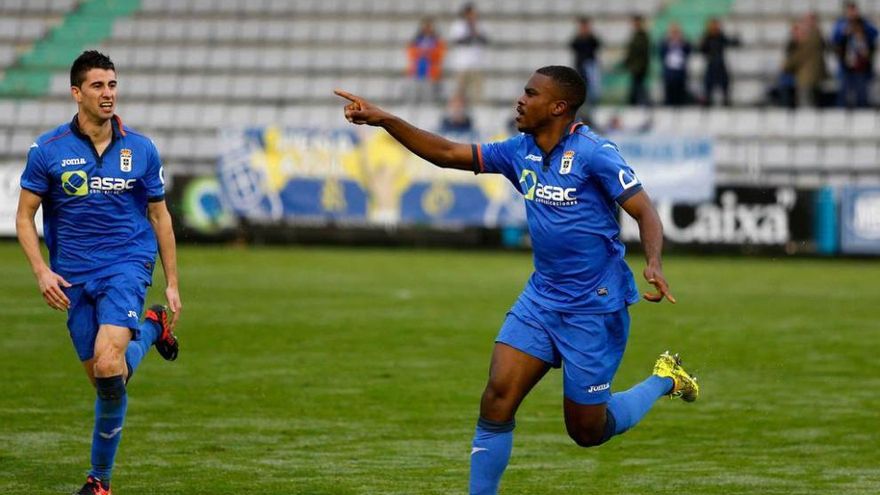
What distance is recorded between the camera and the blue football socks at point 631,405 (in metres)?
8.20

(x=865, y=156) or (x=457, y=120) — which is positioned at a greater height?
(x=457, y=120)

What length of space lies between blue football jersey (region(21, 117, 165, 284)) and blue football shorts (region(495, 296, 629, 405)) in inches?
83.0

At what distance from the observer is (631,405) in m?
8.38

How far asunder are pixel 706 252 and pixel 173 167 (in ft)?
32.5

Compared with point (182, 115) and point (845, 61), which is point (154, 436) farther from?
point (182, 115)

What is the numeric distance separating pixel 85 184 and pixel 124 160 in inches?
9.1

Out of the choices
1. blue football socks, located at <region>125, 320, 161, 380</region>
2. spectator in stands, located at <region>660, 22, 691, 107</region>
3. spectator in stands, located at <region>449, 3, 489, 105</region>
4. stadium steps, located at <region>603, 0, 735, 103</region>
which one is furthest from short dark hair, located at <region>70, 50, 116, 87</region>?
stadium steps, located at <region>603, 0, 735, 103</region>

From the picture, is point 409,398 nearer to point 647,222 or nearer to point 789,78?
point 647,222


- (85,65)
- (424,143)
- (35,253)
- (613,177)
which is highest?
(85,65)

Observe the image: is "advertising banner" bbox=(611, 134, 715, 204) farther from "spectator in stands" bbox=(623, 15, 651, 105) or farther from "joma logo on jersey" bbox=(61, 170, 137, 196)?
"joma logo on jersey" bbox=(61, 170, 137, 196)

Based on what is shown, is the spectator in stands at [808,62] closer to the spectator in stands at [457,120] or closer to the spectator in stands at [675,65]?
the spectator in stands at [675,65]

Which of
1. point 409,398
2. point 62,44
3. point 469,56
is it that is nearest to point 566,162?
point 409,398

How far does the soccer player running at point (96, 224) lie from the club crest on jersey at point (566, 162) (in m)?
2.11

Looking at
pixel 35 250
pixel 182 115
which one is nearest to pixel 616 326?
pixel 35 250
